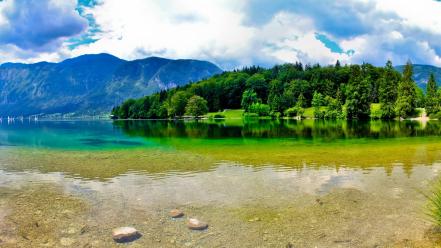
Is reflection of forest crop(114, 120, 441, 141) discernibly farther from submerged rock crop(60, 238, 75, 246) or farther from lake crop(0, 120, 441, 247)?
submerged rock crop(60, 238, 75, 246)

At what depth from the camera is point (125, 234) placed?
1330 centimetres

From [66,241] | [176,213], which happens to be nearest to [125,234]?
[66,241]

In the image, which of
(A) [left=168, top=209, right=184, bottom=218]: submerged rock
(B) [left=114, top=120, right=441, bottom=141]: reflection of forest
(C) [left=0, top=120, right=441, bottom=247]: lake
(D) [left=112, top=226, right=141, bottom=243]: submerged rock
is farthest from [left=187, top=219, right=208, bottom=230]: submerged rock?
(B) [left=114, top=120, right=441, bottom=141]: reflection of forest

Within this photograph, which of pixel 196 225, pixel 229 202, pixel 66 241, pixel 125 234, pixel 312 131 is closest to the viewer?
pixel 66 241

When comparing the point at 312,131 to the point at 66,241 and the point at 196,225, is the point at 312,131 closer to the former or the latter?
the point at 196,225

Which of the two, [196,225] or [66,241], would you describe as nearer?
[66,241]

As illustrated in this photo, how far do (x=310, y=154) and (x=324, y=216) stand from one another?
2009cm

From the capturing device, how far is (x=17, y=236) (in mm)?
13797

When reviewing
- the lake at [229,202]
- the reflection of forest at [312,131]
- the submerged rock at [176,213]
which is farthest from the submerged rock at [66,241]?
the reflection of forest at [312,131]

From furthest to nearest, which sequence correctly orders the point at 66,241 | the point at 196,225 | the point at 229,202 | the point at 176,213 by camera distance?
the point at 229,202, the point at 176,213, the point at 196,225, the point at 66,241

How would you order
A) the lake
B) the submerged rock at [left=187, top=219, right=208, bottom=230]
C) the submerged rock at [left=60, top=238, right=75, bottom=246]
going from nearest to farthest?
the submerged rock at [left=60, top=238, right=75, bottom=246] → the lake → the submerged rock at [left=187, top=219, right=208, bottom=230]

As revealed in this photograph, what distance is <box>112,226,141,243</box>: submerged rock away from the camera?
517 inches

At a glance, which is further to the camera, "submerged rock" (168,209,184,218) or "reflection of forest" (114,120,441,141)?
"reflection of forest" (114,120,441,141)

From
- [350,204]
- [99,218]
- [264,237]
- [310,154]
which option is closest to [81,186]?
[99,218]
